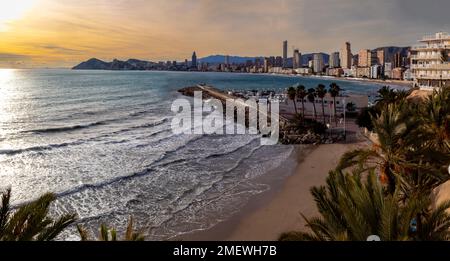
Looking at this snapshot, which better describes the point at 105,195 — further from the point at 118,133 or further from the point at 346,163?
the point at 118,133

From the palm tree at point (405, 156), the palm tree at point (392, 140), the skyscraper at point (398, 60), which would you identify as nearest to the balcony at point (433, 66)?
the palm tree at point (405, 156)

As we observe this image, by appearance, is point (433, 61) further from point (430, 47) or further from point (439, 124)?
point (439, 124)

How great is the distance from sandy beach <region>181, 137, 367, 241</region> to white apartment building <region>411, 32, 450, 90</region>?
23.3 meters

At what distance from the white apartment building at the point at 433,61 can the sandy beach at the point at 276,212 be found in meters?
23.3

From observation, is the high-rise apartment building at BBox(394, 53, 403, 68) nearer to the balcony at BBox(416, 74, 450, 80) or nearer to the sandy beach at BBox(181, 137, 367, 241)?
the balcony at BBox(416, 74, 450, 80)

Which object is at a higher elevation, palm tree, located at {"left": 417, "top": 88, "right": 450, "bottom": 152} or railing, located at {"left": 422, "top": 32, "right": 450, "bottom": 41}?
railing, located at {"left": 422, "top": 32, "right": 450, "bottom": 41}

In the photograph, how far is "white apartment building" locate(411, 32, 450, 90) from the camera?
134 feet

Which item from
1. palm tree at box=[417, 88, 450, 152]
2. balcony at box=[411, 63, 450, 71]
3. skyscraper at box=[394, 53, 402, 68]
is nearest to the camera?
palm tree at box=[417, 88, 450, 152]

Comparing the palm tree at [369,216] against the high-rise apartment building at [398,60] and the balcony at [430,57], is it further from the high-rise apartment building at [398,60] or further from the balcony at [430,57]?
the high-rise apartment building at [398,60]

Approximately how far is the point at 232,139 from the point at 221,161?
29.7 feet

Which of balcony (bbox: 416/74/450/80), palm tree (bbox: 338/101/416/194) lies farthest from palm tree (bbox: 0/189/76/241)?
balcony (bbox: 416/74/450/80)

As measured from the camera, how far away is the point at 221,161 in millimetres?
26609
